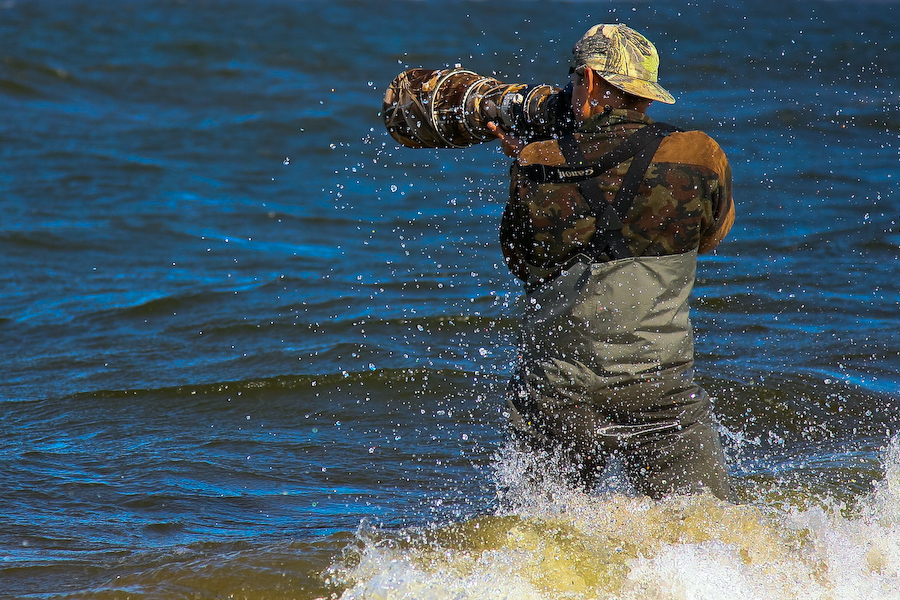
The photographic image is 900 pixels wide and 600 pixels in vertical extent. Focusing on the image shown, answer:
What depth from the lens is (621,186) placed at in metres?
3.38

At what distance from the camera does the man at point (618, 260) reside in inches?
133

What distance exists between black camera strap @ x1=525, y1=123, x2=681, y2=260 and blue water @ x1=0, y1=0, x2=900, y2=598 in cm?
130

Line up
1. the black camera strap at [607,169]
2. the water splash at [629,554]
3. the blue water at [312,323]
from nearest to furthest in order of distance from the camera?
the black camera strap at [607,169]
the water splash at [629,554]
the blue water at [312,323]

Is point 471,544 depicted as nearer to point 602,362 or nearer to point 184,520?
point 602,362

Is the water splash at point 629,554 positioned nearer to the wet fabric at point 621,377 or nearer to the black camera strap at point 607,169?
the wet fabric at point 621,377

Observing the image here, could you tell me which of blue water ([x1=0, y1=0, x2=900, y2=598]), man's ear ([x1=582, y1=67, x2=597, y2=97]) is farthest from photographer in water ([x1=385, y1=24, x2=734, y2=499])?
blue water ([x1=0, y1=0, x2=900, y2=598])

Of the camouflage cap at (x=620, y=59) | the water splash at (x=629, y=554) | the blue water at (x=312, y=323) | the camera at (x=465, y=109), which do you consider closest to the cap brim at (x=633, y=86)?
the camouflage cap at (x=620, y=59)

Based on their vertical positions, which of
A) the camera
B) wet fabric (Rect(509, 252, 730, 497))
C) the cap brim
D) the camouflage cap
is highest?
the camouflage cap

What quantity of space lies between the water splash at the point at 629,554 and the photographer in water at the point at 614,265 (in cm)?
19

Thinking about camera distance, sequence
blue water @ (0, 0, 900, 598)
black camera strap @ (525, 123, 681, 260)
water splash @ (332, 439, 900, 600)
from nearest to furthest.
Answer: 1. black camera strap @ (525, 123, 681, 260)
2. water splash @ (332, 439, 900, 600)
3. blue water @ (0, 0, 900, 598)

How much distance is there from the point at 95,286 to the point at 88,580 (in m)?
4.69

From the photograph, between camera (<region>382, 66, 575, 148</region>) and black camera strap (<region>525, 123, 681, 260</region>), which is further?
camera (<region>382, 66, 575, 148</region>)

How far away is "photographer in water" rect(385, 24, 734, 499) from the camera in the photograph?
339 centimetres

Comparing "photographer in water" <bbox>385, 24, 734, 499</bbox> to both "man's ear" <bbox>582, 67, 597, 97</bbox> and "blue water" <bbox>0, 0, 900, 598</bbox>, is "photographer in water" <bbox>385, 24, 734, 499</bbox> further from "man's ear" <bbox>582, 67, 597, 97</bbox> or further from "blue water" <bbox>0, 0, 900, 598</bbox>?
"blue water" <bbox>0, 0, 900, 598</bbox>
